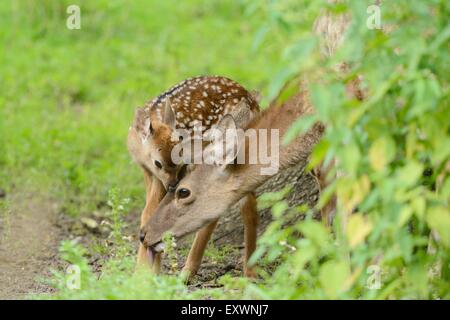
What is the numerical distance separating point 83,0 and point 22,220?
5870 mm

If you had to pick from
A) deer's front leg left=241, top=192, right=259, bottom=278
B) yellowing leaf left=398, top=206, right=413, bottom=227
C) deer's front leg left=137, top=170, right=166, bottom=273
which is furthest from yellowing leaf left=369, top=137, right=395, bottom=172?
deer's front leg left=241, top=192, right=259, bottom=278

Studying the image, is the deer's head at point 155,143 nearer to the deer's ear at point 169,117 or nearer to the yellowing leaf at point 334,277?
the deer's ear at point 169,117

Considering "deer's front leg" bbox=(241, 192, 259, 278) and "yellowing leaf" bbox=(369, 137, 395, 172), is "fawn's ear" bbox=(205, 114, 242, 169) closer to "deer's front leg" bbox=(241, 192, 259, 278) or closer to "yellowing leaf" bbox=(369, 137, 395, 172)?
"deer's front leg" bbox=(241, 192, 259, 278)

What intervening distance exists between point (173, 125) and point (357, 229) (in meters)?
3.39

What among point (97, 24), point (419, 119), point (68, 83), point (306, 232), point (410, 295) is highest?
point (97, 24)

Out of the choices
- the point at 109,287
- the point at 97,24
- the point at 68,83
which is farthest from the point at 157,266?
the point at 97,24

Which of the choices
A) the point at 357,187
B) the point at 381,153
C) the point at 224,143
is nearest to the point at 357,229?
the point at 357,187

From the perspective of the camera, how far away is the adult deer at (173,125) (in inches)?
325

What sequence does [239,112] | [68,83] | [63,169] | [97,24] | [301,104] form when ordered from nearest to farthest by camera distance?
[301,104], [239,112], [63,169], [68,83], [97,24]

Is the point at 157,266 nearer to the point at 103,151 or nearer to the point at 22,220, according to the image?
the point at 22,220

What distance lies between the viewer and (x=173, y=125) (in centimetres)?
857

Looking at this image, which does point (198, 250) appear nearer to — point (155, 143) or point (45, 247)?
point (155, 143)

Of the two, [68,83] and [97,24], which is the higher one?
[97,24]

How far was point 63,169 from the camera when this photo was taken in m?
10.7
